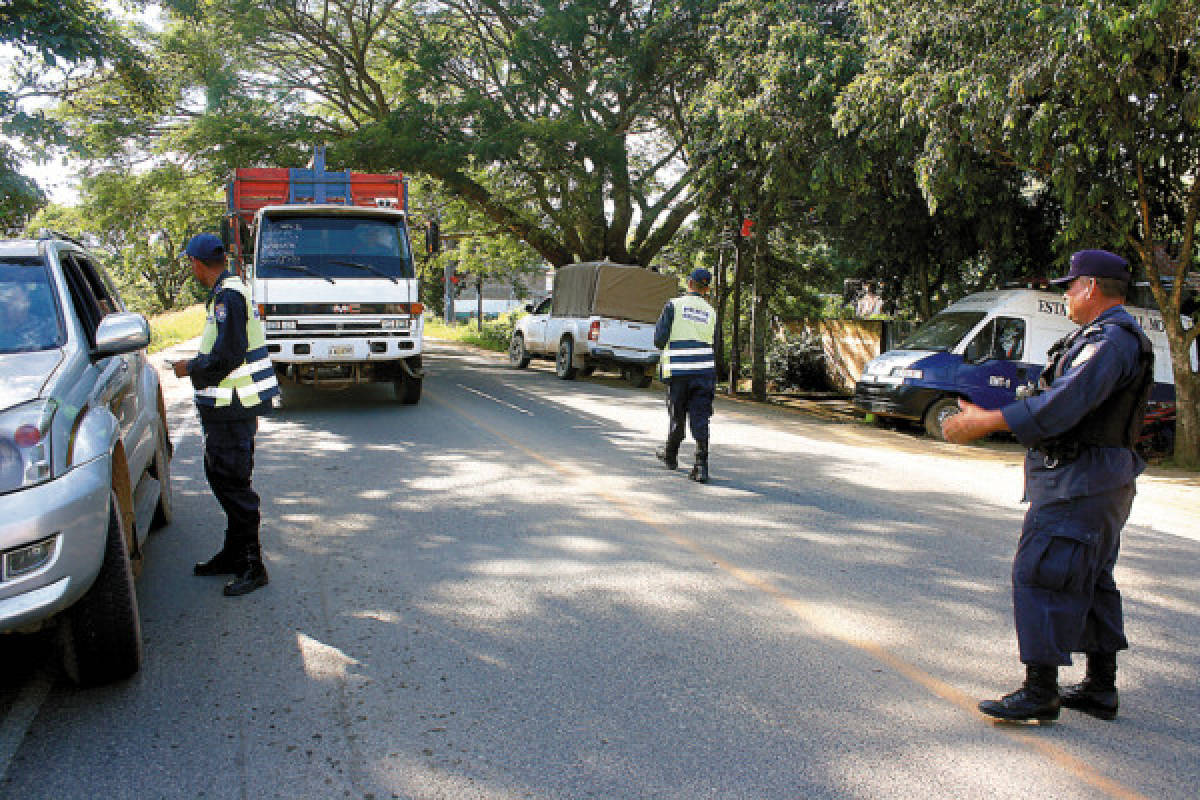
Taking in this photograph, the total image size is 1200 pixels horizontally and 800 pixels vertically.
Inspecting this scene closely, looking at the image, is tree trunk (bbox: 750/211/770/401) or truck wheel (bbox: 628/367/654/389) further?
tree trunk (bbox: 750/211/770/401)

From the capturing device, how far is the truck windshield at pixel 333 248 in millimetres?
11414

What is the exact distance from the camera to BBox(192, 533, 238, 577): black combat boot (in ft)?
16.7

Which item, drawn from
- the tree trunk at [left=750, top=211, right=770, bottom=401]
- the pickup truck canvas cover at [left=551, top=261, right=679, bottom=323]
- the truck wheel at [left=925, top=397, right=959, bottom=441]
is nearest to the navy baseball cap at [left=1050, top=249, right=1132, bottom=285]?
the truck wheel at [left=925, top=397, right=959, bottom=441]

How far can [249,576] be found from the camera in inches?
193

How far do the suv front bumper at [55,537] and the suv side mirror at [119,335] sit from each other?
0.75 m

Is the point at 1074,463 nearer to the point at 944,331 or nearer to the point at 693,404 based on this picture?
the point at 693,404

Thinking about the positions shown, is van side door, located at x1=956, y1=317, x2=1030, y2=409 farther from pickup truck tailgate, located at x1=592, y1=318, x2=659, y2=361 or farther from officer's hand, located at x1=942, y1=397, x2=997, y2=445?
officer's hand, located at x1=942, y1=397, x2=997, y2=445

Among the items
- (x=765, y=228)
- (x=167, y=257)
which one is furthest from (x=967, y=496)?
(x=167, y=257)

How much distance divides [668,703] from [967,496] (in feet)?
17.8

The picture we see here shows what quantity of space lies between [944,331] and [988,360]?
0.91m

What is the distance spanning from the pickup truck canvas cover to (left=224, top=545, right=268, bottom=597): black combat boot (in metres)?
13.4

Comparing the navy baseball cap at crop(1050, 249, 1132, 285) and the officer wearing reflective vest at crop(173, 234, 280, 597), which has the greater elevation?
the navy baseball cap at crop(1050, 249, 1132, 285)

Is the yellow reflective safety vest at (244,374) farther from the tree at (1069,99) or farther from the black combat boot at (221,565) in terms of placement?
the tree at (1069,99)

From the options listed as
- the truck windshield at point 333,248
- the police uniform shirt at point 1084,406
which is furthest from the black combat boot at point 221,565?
the truck windshield at point 333,248
